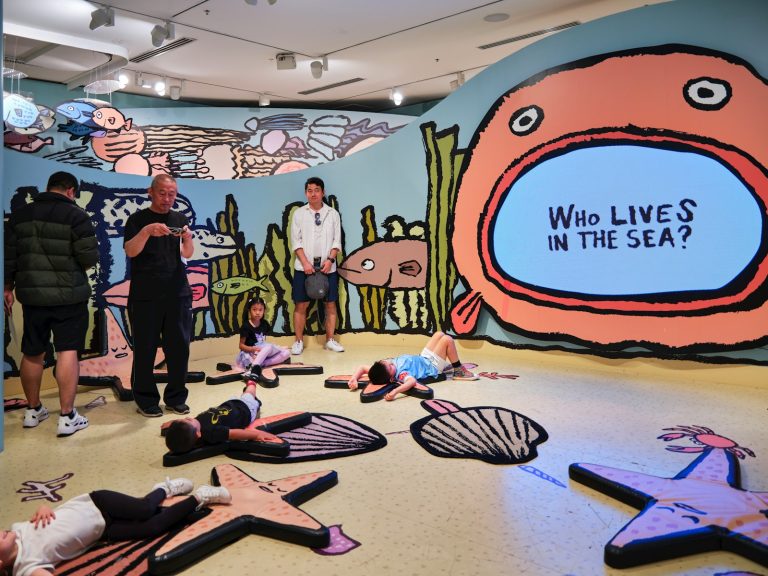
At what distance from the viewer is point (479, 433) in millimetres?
3227

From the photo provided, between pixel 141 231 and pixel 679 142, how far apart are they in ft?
13.0

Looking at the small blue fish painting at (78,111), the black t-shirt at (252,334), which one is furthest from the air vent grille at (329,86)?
the black t-shirt at (252,334)

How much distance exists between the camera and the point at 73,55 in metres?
7.91

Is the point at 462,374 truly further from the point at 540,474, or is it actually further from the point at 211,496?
the point at 211,496

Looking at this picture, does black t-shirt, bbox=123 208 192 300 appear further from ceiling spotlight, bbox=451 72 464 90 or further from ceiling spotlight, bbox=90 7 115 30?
ceiling spotlight, bbox=451 72 464 90

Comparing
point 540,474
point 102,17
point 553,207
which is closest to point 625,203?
point 553,207

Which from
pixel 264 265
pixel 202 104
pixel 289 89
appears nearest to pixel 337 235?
pixel 264 265

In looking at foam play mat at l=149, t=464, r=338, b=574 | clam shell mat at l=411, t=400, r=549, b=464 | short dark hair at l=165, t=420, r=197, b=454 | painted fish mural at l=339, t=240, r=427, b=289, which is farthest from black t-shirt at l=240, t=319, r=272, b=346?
foam play mat at l=149, t=464, r=338, b=574

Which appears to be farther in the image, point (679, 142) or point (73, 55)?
point (73, 55)

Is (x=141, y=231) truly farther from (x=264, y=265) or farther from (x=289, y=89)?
(x=289, y=89)

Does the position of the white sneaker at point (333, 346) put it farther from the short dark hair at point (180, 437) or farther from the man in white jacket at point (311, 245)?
the short dark hair at point (180, 437)

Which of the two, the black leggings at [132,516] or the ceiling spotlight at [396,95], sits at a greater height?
the ceiling spotlight at [396,95]

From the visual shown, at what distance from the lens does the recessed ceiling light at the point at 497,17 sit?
21.7ft

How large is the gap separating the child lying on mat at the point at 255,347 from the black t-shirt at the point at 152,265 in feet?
4.28
